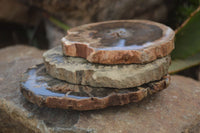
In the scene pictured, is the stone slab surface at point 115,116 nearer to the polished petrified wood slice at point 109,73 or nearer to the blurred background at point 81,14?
the polished petrified wood slice at point 109,73

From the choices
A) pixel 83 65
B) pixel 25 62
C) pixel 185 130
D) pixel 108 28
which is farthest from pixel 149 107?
pixel 25 62

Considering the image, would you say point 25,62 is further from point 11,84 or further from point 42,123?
point 42,123

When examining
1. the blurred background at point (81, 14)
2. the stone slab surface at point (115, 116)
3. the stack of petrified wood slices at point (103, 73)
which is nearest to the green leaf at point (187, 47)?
the blurred background at point (81, 14)

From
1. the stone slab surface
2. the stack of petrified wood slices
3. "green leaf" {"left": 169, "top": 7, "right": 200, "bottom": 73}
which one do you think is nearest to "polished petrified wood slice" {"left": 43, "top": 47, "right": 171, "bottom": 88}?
the stack of petrified wood slices

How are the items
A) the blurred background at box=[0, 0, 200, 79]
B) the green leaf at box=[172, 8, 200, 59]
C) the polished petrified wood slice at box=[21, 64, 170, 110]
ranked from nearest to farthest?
the polished petrified wood slice at box=[21, 64, 170, 110] → the green leaf at box=[172, 8, 200, 59] → the blurred background at box=[0, 0, 200, 79]

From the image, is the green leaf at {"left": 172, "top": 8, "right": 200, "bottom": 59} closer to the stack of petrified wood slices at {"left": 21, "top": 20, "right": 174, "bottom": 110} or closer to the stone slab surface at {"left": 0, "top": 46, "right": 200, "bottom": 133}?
the stone slab surface at {"left": 0, "top": 46, "right": 200, "bottom": 133}

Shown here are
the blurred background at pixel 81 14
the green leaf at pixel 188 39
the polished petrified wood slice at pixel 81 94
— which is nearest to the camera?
the polished petrified wood slice at pixel 81 94
